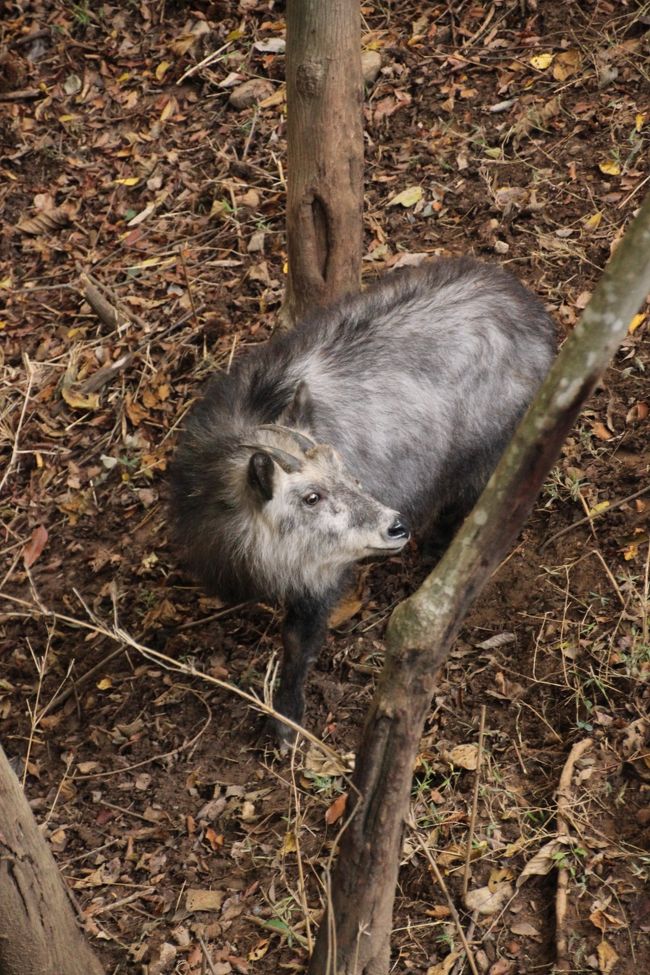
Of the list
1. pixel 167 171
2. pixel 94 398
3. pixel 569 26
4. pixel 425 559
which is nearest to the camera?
pixel 425 559

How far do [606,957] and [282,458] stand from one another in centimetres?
227

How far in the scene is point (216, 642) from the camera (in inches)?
209

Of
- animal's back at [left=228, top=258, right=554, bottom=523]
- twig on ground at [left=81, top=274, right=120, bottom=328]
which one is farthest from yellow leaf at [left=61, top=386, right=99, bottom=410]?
animal's back at [left=228, top=258, right=554, bottom=523]

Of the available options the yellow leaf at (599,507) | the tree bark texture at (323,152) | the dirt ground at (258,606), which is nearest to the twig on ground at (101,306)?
the dirt ground at (258,606)

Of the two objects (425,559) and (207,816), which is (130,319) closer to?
(425,559)

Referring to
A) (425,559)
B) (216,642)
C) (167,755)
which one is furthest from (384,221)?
(167,755)

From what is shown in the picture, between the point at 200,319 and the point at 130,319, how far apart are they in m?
0.51

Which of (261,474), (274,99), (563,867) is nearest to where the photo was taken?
(563,867)

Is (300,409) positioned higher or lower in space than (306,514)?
higher

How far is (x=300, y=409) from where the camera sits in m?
4.50

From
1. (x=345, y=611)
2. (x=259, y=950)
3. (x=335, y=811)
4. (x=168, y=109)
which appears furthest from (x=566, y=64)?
(x=259, y=950)

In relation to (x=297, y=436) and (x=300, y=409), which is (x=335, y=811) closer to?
(x=297, y=436)

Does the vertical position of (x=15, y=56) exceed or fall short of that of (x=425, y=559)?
it exceeds it

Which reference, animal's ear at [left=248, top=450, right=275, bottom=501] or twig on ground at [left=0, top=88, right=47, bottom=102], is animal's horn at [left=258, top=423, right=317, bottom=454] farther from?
twig on ground at [left=0, top=88, right=47, bottom=102]
